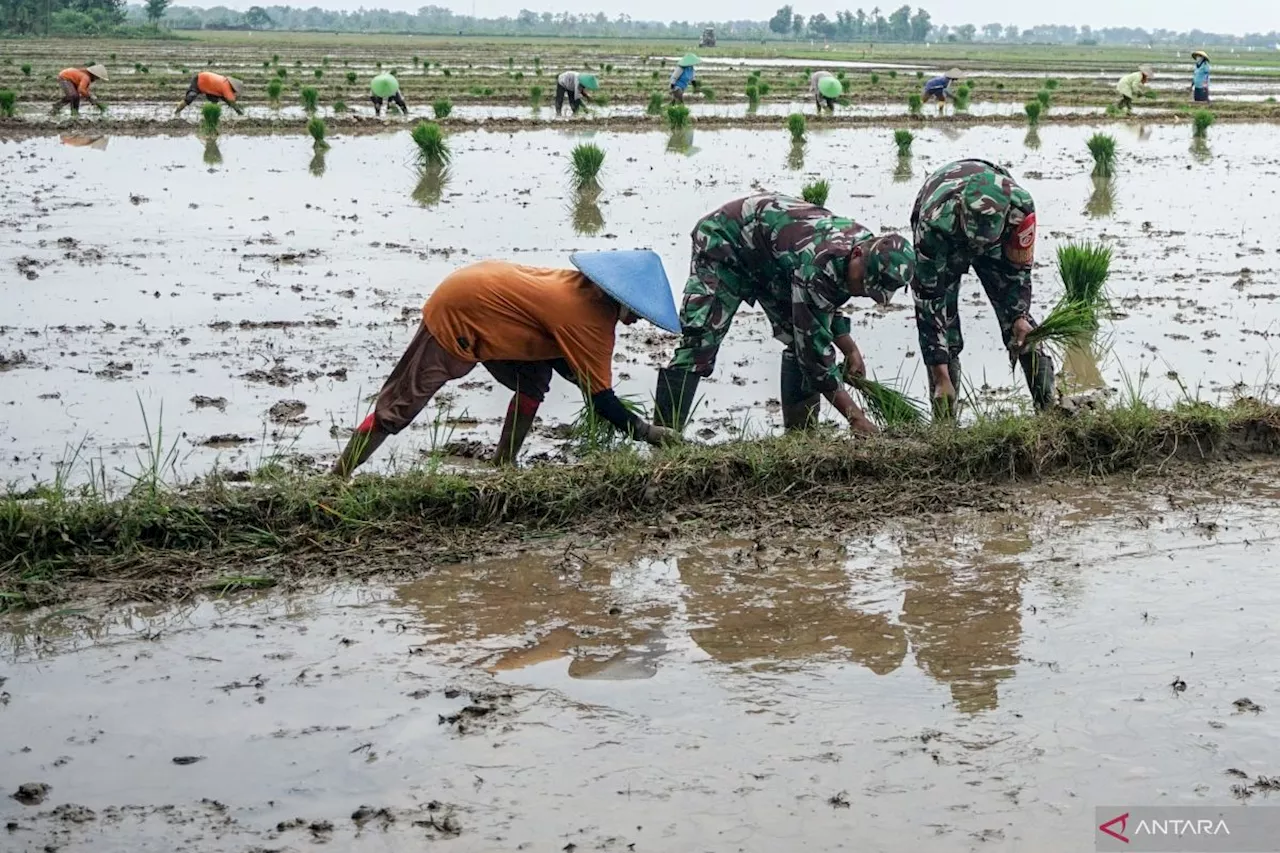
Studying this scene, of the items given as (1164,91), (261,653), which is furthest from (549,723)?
(1164,91)

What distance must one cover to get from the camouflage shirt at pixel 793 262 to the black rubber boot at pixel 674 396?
1.18 feet

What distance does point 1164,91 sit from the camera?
27.1m

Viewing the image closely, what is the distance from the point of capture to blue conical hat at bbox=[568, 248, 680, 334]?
438cm

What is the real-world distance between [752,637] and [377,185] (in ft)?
30.1

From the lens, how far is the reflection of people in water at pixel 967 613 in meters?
3.38

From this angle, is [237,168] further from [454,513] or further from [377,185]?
[454,513]

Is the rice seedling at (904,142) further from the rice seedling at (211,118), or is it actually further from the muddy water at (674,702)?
the muddy water at (674,702)

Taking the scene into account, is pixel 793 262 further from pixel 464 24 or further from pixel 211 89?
pixel 464 24

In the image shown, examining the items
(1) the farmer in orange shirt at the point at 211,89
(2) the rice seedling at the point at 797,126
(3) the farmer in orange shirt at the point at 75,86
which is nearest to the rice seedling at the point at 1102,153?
(2) the rice seedling at the point at 797,126

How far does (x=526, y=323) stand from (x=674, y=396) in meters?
0.73

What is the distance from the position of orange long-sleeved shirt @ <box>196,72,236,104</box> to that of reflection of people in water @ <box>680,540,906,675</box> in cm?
1585

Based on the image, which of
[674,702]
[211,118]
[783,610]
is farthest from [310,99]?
[674,702]

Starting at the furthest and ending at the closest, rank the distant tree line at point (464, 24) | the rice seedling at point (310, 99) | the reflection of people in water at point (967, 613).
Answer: the distant tree line at point (464, 24) < the rice seedling at point (310, 99) < the reflection of people in water at point (967, 613)

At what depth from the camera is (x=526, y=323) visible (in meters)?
Answer: 4.54
